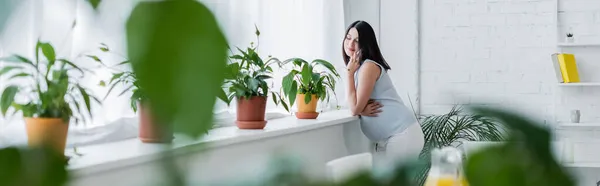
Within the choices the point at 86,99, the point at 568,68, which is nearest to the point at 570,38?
the point at 568,68

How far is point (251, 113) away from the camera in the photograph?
3518 mm

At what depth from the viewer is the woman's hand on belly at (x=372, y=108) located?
14.6ft

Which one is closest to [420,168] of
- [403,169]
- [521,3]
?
[403,169]

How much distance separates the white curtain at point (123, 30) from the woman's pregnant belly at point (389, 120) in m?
0.53

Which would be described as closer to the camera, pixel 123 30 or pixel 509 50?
pixel 123 30

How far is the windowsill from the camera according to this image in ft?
0.35

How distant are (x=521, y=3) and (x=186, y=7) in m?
5.03

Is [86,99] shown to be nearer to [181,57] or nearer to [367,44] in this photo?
[181,57]

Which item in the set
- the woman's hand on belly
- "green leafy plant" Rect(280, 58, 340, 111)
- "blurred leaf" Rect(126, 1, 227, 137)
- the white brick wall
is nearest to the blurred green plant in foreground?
"blurred leaf" Rect(126, 1, 227, 137)

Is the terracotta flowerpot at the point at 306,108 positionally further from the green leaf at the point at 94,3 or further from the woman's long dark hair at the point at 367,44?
the green leaf at the point at 94,3

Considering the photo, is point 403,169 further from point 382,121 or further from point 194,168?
point 382,121

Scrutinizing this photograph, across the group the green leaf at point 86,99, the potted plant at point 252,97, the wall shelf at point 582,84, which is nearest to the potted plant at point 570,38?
the wall shelf at point 582,84

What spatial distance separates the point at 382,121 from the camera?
175 inches

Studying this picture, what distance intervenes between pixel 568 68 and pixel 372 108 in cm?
126
